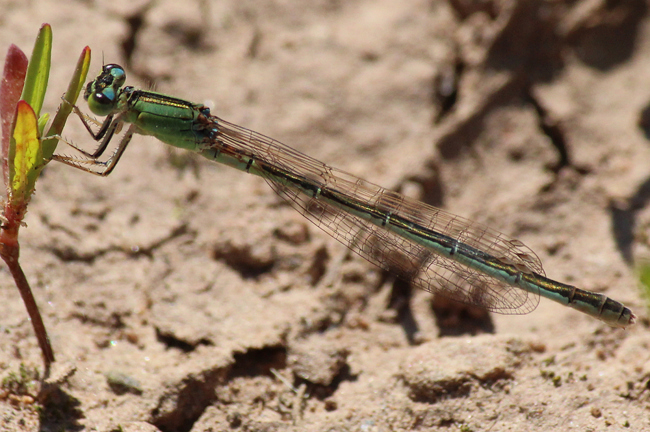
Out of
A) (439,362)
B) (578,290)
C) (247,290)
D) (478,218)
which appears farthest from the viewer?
(478,218)

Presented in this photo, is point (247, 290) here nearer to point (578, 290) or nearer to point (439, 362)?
point (439, 362)

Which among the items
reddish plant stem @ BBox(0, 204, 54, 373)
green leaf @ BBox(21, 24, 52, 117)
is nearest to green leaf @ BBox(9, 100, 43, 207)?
reddish plant stem @ BBox(0, 204, 54, 373)

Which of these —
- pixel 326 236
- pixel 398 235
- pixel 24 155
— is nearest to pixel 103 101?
pixel 24 155

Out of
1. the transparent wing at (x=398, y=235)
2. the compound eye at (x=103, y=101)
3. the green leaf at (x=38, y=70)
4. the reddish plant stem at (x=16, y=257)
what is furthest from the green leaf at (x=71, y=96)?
the transparent wing at (x=398, y=235)

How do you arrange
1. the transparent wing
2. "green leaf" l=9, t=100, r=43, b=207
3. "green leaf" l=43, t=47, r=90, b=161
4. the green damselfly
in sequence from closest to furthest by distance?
"green leaf" l=9, t=100, r=43, b=207 → "green leaf" l=43, t=47, r=90, b=161 → the green damselfly → the transparent wing

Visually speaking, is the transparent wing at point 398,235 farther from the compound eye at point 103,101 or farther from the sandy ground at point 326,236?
the compound eye at point 103,101

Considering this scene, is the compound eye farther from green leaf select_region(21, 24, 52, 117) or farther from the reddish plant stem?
the reddish plant stem

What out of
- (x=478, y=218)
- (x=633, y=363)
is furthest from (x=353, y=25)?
(x=633, y=363)
